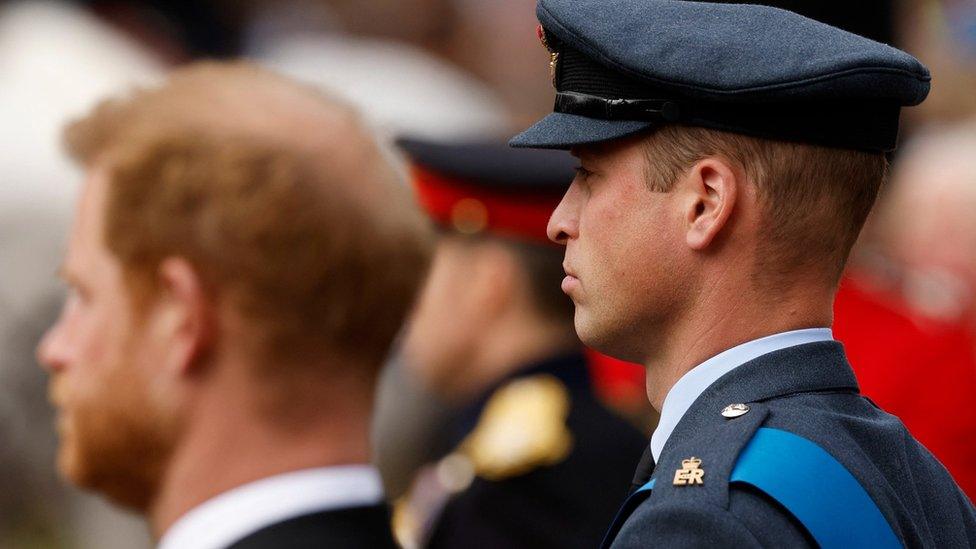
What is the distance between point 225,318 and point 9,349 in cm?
303

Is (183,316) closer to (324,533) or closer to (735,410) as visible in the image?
(324,533)

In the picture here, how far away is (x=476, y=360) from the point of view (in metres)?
4.97

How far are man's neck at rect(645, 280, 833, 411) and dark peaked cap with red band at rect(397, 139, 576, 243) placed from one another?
2863 mm

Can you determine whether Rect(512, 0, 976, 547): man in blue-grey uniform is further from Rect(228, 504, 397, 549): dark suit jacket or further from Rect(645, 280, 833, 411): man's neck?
Rect(228, 504, 397, 549): dark suit jacket

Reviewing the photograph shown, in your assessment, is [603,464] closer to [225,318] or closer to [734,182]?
[225,318]

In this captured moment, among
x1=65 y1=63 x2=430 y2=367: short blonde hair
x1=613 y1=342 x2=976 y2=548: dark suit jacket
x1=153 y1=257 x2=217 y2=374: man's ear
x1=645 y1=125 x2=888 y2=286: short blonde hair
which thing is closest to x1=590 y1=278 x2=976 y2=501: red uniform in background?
x1=65 y1=63 x2=430 y2=367: short blonde hair

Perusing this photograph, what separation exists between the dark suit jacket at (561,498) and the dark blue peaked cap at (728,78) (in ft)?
7.53

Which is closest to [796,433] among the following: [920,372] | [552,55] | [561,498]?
[552,55]

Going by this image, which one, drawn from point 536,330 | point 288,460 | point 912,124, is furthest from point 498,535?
point 912,124

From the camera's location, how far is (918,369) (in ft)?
17.0

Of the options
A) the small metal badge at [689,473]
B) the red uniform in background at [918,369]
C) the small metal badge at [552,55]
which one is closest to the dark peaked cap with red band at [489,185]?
the red uniform in background at [918,369]

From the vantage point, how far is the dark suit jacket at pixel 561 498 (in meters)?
4.18

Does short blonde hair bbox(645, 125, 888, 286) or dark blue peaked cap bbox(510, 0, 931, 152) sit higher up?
dark blue peaked cap bbox(510, 0, 931, 152)

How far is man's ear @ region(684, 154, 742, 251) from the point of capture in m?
1.83
